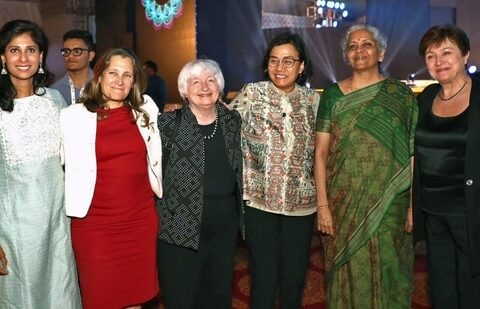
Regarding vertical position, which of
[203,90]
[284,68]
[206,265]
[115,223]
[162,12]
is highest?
[162,12]

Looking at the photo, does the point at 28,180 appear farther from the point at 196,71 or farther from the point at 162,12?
the point at 162,12

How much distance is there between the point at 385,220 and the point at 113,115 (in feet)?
4.96

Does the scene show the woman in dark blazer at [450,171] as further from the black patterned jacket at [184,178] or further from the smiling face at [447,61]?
the black patterned jacket at [184,178]

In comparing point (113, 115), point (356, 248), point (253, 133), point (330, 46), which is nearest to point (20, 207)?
point (113, 115)

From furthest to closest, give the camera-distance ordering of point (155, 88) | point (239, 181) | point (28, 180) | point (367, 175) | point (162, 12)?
point (162, 12) → point (155, 88) → point (367, 175) → point (239, 181) → point (28, 180)

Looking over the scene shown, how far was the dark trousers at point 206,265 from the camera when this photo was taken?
264 centimetres

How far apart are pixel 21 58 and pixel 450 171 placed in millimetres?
2060

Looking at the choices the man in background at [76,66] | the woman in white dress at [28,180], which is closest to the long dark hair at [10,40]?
the woman in white dress at [28,180]

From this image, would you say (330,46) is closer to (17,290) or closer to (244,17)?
(244,17)

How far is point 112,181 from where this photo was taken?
2.47 meters

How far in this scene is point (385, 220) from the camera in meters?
2.82

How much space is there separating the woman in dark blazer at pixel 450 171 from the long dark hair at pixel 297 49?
589mm

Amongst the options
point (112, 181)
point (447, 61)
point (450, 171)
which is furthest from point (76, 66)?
point (450, 171)

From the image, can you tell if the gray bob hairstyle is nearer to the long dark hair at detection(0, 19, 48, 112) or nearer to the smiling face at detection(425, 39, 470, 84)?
the long dark hair at detection(0, 19, 48, 112)
